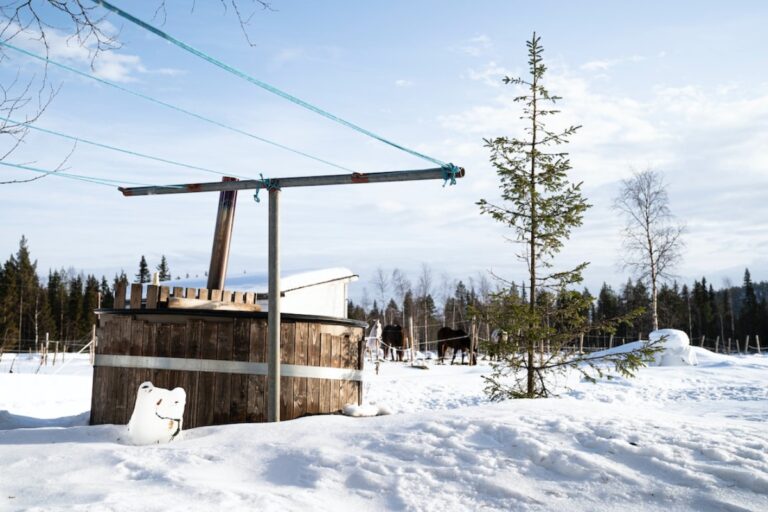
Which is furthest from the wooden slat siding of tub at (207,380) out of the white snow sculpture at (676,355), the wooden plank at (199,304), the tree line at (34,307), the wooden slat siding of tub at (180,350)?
the tree line at (34,307)

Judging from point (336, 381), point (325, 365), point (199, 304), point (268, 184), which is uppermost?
point (268, 184)

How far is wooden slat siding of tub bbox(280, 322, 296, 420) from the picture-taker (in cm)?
770

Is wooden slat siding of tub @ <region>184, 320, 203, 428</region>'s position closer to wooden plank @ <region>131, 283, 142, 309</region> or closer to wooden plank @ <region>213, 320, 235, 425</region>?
wooden plank @ <region>213, 320, 235, 425</region>

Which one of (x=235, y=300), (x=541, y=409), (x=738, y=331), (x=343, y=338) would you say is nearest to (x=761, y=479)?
(x=541, y=409)

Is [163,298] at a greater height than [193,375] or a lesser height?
greater

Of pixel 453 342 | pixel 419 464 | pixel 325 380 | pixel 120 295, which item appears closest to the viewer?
pixel 419 464

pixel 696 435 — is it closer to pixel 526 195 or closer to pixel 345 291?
pixel 526 195

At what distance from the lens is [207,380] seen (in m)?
7.63

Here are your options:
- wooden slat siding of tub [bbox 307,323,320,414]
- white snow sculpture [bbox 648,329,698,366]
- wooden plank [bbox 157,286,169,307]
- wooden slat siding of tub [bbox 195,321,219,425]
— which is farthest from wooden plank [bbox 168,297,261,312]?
white snow sculpture [bbox 648,329,698,366]

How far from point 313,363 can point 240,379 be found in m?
0.91

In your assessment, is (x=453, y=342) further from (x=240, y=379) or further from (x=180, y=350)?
(x=180, y=350)

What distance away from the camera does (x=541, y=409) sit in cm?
625

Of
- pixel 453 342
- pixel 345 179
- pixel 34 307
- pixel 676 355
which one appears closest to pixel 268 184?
pixel 345 179

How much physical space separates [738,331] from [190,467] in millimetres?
81572
